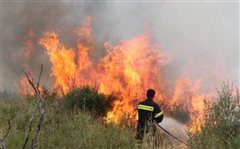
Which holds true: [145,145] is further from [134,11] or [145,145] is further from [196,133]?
[134,11]

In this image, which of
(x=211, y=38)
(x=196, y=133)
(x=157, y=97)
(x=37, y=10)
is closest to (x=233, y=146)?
(x=196, y=133)

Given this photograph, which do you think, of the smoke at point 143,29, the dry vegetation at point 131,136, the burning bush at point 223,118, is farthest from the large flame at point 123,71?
the burning bush at point 223,118

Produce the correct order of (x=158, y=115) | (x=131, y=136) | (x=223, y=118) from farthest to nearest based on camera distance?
(x=158, y=115)
(x=131, y=136)
(x=223, y=118)

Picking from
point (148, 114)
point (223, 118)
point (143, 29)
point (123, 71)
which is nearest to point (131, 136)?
point (148, 114)

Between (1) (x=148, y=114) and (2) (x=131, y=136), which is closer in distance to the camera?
(2) (x=131, y=136)

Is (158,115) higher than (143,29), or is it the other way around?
(143,29)

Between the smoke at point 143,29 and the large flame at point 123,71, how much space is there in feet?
1.51

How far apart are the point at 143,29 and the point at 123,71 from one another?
2898 mm

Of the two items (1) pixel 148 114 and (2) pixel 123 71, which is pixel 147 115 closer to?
(1) pixel 148 114

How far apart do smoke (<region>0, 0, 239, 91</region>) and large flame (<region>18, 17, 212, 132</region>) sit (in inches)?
18.1

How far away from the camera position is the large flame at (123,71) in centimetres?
1614

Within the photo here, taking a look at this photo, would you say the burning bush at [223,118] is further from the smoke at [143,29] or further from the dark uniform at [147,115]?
the smoke at [143,29]

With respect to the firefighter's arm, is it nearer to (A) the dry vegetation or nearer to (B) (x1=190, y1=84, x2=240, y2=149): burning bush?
(A) the dry vegetation

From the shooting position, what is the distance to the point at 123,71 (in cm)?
1680
